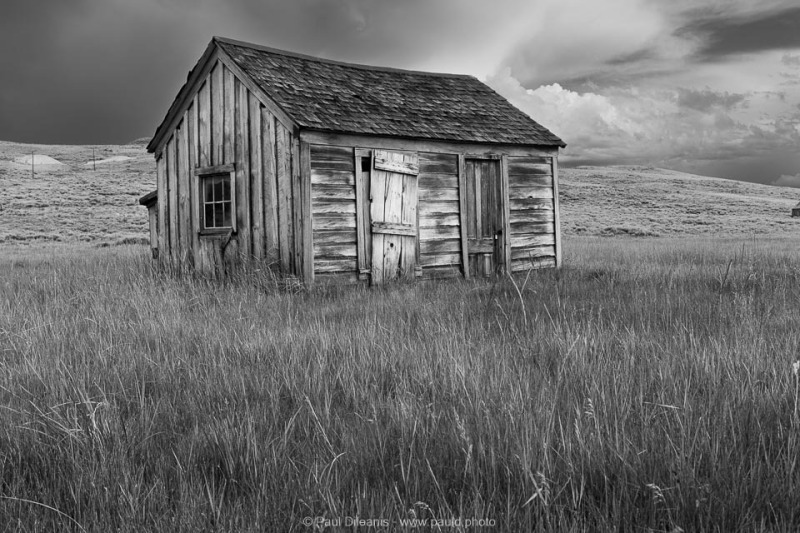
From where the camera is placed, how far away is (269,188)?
418 inches

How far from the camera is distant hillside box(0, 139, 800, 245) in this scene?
3209 centimetres

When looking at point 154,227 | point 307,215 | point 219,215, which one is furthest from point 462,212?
point 154,227

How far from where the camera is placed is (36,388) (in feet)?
12.2

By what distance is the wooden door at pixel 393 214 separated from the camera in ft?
36.0

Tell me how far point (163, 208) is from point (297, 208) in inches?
172

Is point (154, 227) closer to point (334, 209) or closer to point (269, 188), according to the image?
point (269, 188)

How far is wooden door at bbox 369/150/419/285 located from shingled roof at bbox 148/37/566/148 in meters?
0.55

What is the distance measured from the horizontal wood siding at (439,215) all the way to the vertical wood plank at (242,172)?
3.15m

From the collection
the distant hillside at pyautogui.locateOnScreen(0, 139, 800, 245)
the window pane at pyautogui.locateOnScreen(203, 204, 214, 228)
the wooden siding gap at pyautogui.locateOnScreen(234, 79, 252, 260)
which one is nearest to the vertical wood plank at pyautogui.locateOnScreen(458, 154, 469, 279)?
the wooden siding gap at pyautogui.locateOnScreen(234, 79, 252, 260)

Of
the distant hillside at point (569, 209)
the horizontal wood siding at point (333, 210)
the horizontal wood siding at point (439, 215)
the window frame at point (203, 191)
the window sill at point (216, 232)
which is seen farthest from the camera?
the distant hillside at point (569, 209)

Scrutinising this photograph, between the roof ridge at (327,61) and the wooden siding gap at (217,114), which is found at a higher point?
the roof ridge at (327,61)

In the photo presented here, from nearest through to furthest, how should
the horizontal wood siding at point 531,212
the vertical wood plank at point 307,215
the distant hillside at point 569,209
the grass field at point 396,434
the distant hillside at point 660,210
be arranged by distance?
the grass field at point 396,434 → the vertical wood plank at point 307,215 → the horizontal wood siding at point 531,212 → the distant hillside at point 569,209 → the distant hillside at point 660,210

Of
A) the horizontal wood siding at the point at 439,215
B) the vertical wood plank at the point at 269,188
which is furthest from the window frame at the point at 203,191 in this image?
the horizontal wood siding at the point at 439,215

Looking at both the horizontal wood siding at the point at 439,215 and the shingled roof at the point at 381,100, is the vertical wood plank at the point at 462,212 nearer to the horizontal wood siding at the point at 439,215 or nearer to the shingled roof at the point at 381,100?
the horizontal wood siding at the point at 439,215
